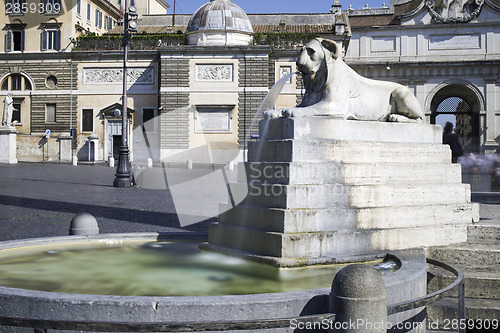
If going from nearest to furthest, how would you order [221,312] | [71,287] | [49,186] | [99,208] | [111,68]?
[221,312] < [71,287] < [99,208] < [49,186] < [111,68]

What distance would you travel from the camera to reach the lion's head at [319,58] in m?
5.13

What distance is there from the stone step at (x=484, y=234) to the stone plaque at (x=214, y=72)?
30789 millimetres

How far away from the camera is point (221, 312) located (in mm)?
2941

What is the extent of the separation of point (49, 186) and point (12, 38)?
24.7 metres

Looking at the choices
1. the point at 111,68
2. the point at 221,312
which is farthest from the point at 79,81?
the point at 221,312

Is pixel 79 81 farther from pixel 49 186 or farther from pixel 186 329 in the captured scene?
Result: pixel 186 329

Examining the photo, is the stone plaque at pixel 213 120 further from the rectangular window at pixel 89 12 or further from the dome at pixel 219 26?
the rectangular window at pixel 89 12

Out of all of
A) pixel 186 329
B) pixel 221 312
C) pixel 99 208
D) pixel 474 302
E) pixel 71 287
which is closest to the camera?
pixel 186 329

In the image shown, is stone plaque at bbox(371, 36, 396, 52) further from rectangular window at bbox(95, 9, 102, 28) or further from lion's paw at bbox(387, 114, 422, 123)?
lion's paw at bbox(387, 114, 422, 123)

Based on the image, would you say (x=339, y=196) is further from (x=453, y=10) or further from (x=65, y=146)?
(x=453, y=10)

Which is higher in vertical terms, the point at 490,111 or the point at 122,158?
the point at 490,111

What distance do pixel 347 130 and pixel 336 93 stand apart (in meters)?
0.39

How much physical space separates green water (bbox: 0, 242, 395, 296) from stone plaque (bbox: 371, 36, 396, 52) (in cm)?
3608

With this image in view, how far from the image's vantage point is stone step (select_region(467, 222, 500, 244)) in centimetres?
499
